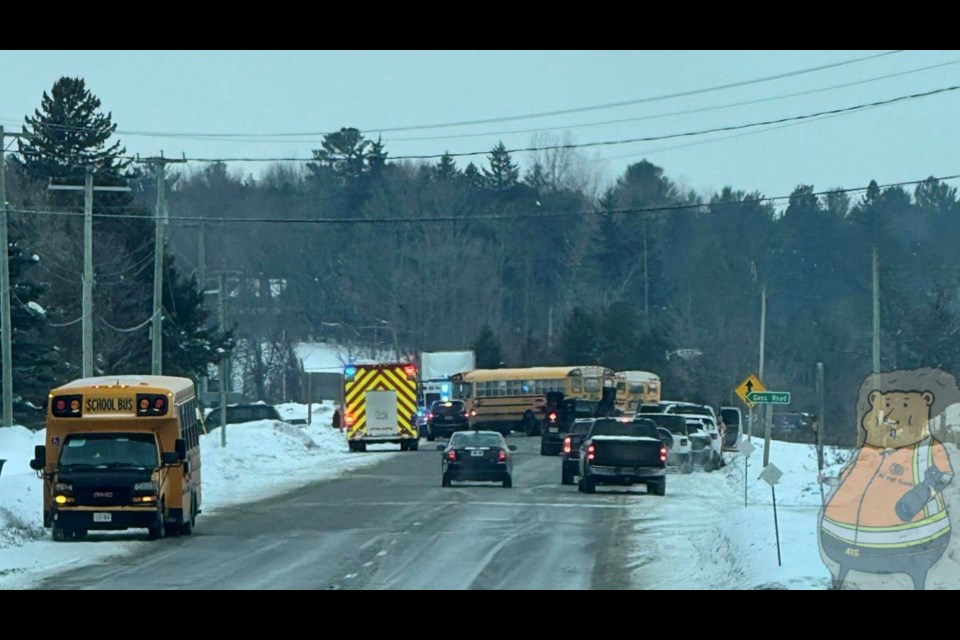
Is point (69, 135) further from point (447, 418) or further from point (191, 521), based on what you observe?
point (191, 521)

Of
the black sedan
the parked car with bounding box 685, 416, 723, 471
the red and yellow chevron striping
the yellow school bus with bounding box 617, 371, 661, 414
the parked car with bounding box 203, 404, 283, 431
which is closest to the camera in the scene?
the black sedan

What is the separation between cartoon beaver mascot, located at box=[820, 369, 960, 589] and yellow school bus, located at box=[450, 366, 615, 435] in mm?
57252

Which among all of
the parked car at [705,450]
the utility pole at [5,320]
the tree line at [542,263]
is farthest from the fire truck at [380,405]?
the tree line at [542,263]

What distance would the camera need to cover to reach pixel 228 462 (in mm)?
46188

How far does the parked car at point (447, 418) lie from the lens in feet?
223

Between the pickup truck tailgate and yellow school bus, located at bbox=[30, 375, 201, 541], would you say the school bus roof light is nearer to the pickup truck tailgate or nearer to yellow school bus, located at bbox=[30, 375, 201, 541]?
yellow school bus, located at bbox=[30, 375, 201, 541]

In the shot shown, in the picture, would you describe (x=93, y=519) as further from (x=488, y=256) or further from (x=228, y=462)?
(x=488, y=256)

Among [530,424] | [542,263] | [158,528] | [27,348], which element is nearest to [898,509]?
[158,528]

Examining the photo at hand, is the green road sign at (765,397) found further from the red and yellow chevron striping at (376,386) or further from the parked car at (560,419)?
the red and yellow chevron striping at (376,386)

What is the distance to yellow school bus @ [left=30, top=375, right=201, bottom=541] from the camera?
24.6 metres

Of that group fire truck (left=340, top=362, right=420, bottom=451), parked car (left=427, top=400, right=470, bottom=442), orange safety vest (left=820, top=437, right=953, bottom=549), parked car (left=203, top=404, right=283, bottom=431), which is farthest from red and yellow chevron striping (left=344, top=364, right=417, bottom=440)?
orange safety vest (left=820, top=437, right=953, bottom=549)

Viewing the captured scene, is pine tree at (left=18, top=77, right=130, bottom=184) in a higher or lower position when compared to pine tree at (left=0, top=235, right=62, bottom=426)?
higher

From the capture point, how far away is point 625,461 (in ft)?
116
